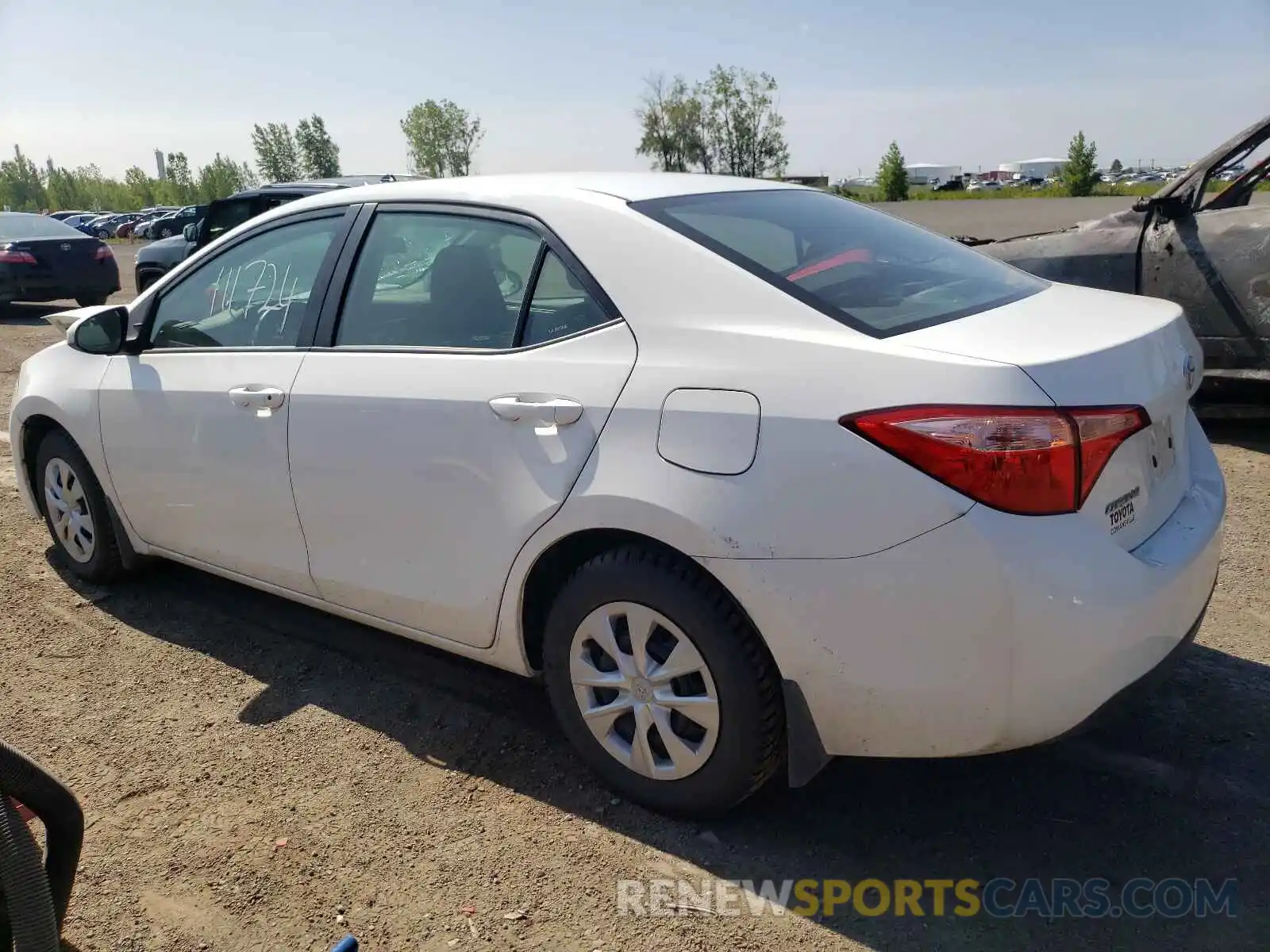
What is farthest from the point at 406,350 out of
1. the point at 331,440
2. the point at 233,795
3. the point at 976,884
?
the point at 976,884

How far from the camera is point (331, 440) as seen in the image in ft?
9.97

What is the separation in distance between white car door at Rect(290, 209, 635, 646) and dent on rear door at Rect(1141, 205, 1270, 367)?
14.7ft

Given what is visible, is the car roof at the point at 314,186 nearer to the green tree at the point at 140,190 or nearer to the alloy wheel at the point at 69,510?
the alloy wheel at the point at 69,510

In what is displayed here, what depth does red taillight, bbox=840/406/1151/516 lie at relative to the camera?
2.04 metres

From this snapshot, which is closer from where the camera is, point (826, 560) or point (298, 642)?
point (826, 560)

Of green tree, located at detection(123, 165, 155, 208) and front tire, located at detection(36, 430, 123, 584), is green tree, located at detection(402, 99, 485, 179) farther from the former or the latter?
front tire, located at detection(36, 430, 123, 584)

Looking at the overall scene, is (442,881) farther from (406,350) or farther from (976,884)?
(406,350)

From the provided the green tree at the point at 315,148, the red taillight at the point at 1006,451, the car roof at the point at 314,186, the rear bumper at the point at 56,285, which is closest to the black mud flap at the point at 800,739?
the red taillight at the point at 1006,451

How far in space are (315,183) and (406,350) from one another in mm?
8624

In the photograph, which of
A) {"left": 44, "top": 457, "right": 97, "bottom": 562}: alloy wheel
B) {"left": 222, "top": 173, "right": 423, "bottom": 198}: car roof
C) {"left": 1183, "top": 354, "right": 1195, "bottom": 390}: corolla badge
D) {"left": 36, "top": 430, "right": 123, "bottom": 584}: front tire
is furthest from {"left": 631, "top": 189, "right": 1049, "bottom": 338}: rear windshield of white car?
{"left": 222, "top": 173, "right": 423, "bottom": 198}: car roof

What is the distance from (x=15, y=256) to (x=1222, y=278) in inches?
568

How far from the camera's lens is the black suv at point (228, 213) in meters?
10.3

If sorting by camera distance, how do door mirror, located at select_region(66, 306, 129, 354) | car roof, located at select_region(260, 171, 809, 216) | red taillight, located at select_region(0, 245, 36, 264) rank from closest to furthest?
car roof, located at select_region(260, 171, 809, 216), door mirror, located at select_region(66, 306, 129, 354), red taillight, located at select_region(0, 245, 36, 264)

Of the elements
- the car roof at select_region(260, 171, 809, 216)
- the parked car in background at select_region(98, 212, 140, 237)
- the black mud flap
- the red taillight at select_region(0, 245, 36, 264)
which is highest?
the car roof at select_region(260, 171, 809, 216)
